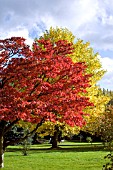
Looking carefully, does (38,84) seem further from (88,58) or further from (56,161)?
(88,58)

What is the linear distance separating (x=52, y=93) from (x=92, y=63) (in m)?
15.3

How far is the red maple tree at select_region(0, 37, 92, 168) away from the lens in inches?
470

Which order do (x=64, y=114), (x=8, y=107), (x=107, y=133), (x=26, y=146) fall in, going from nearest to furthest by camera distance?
(x=8, y=107), (x=107, y=133), (x=64, y=114), (x=26, y=146)

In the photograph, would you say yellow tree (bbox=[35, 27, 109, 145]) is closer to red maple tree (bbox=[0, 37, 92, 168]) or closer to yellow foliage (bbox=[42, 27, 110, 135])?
yellow foliage (bbox=[42, 27, 110, 135])

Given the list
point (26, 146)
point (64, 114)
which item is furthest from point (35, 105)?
point (26, 146)

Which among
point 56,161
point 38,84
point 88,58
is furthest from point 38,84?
point 88,58

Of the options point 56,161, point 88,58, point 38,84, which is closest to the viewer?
point 38,84

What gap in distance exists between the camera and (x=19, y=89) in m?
12.6

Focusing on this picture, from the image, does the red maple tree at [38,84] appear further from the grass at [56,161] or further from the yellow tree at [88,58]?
the yellow tree at [88,58]

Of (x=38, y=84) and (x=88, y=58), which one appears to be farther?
(x=88, y=58)

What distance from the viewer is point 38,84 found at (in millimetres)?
12695

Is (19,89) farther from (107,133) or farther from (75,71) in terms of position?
(107,133)

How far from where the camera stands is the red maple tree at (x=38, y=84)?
11940 millimetres

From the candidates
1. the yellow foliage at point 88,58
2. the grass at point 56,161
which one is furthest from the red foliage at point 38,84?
the yellow foliage at point 88,58
